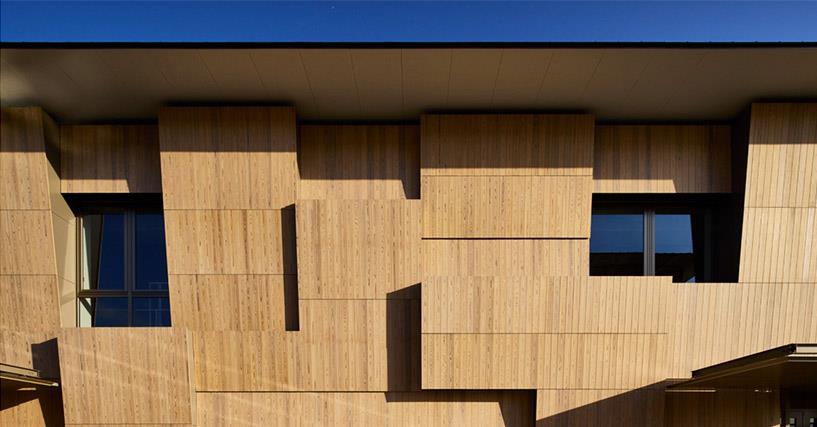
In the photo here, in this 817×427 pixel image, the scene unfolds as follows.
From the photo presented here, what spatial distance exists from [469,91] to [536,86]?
0.84 meters

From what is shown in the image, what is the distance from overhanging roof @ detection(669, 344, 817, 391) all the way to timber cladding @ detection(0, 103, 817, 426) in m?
0.58

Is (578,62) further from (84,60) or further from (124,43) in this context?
(84,60)

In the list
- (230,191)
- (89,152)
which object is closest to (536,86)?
(230,191)

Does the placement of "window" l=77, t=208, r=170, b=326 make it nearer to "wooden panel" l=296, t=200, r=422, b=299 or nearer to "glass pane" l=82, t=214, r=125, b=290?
"glass pane" l=82, t=214, r=125, b=290

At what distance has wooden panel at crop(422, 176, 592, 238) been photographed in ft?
24.7

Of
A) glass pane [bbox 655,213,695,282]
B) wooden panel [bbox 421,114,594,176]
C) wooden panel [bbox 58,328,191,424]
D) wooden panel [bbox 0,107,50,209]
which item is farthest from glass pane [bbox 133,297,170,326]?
glass pane [bbox 655,213,695,282]

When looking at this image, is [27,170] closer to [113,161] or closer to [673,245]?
[113,161]

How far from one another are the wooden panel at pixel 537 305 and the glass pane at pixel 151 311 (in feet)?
12.5

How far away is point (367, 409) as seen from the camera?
7453mm

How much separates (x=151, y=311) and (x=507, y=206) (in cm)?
536

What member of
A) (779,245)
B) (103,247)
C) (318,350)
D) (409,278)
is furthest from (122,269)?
(779,245)

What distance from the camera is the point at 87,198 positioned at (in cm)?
800

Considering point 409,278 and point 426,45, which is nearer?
point 426,45

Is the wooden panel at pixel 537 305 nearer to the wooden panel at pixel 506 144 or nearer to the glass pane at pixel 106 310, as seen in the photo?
the wooden panel at pixel 506 144
